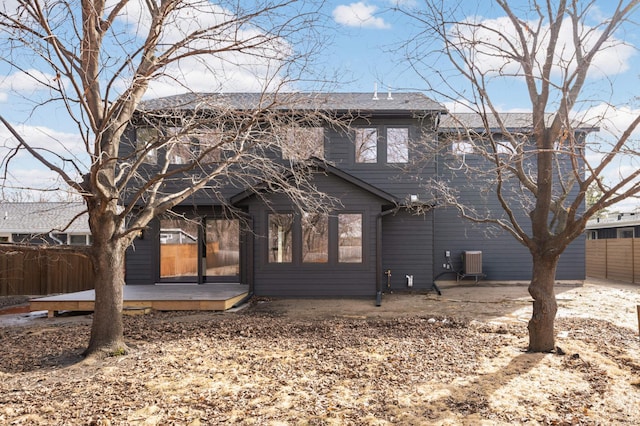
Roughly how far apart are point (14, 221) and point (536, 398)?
23629 millimetres

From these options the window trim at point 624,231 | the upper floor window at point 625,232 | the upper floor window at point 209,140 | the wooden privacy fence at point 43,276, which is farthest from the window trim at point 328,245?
the upper floor window at point 625,232

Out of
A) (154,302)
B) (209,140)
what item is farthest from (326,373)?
(154,302)

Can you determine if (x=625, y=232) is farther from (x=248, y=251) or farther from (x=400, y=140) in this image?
(x=248, y=251)

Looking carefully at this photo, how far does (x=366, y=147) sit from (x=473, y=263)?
5.36 m

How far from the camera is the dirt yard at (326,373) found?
428 centimetres

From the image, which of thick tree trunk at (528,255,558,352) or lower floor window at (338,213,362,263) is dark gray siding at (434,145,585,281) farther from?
thick tree trunk at (528,255,558,352)

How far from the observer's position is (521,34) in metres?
6.26

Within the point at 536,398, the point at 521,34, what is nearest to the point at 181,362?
the point at 536,398

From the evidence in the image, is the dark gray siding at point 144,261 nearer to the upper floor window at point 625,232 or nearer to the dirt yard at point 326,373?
the dirt yard at point 326,373

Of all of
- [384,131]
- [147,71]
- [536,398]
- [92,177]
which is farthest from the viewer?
[384,131]

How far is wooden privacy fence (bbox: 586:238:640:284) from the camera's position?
1641 cm

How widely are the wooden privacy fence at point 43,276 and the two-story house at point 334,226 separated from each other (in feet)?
8.49

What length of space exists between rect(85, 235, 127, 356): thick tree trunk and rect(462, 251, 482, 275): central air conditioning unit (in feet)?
37.4

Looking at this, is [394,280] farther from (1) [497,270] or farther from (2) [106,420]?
(2) [106,420]
